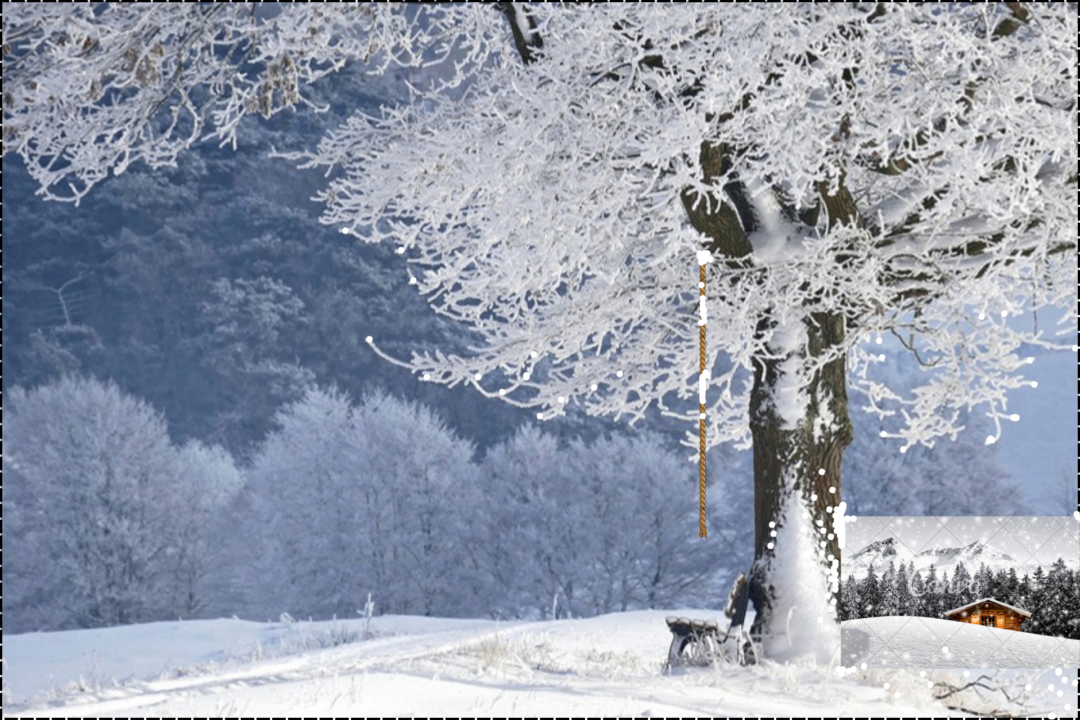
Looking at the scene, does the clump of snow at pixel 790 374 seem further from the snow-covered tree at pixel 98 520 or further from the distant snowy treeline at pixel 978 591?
the snow-covered tree at pixel 98 520

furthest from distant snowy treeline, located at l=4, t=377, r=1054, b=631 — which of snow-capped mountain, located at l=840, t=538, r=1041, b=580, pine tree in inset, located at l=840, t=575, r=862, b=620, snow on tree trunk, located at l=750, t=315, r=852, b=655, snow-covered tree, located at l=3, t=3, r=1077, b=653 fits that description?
snow-capped mountain, located at l=840, t=538, r=1041, b=580

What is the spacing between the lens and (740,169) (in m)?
8.49

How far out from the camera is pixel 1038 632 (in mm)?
6133

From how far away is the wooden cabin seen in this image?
236 inches

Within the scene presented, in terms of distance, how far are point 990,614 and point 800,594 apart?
2565mm

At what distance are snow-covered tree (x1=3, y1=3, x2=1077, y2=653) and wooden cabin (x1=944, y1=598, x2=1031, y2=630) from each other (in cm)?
248

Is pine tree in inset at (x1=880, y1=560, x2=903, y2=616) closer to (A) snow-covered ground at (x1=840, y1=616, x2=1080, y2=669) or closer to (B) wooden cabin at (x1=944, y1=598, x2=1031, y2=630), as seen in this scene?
(A) snow-covered ground at (x1=840, y1=616, x2=1080, y2=669)

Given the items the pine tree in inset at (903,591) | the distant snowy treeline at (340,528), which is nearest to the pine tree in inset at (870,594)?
the pine tree in inset at (903,591)

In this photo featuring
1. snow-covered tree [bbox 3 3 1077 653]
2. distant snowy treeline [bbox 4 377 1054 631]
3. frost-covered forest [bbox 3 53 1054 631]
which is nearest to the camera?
snow-covered tree [bbox 3 3 1077 653]

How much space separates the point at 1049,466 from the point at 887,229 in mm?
53890

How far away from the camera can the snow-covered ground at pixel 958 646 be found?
6.21m

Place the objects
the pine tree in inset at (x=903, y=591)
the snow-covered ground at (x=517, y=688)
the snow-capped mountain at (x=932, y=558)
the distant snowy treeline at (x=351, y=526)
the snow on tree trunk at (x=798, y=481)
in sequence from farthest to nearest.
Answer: the distant snowy treeline at (x=351, y=526) → the snow on tree trunk at (x=798, y=481) → the pine tree in inset at (x=903, y=591) → the snow-capped mountain at (x=932, y=558) → the snow-covered ground at (x=517, y=688)

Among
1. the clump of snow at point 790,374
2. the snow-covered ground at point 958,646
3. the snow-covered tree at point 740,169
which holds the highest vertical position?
the snow-covered tree at point 740,169

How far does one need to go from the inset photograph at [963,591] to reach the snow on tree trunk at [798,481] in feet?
6.50
